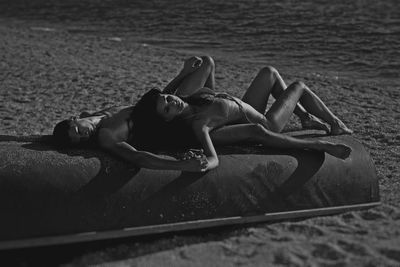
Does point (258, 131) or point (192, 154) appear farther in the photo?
point (258, 131)

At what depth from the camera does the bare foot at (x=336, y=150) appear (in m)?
4.78

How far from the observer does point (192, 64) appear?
5449mm

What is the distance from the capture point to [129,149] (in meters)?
4.43

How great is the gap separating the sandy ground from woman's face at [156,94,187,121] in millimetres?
955

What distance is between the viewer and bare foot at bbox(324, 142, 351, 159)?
15.7ft

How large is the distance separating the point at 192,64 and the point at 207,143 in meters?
1.17

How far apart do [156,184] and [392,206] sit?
6.38ft

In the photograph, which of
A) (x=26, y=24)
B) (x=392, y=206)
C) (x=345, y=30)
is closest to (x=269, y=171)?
(x=392, y=206)

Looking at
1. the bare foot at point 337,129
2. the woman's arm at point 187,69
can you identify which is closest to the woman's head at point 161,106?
the woman's arm at point 187,69

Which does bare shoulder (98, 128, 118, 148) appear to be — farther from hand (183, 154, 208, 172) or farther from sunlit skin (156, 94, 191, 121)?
hand (183, 154, 208, 172)

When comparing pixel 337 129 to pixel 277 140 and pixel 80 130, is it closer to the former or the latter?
pixel 277 140

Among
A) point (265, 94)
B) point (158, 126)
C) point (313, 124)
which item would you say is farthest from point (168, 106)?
point (313, 124)

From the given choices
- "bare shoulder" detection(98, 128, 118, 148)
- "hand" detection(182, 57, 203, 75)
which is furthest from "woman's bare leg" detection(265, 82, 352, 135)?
"bare shoulder" detection(98, 128, 118, 148)

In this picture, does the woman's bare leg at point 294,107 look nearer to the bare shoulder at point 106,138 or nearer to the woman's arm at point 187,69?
the woman's arm at point 187,69
